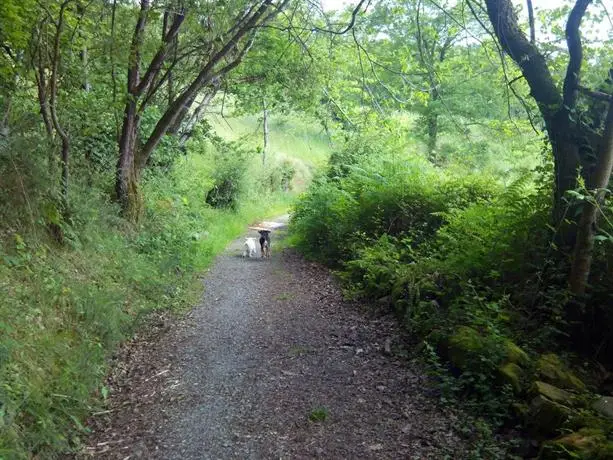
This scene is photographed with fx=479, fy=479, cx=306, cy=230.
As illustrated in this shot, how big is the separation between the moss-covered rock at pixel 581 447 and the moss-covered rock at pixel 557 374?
2.78 ft

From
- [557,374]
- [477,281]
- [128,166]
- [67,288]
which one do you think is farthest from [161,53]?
[557,374]

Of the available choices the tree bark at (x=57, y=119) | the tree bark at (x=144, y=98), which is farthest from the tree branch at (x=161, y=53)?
the tree bark at (x=57, y=119)

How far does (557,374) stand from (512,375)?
392 millimetres

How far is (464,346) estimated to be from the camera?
16.6ft

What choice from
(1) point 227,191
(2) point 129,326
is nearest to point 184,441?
(2) point 129,326

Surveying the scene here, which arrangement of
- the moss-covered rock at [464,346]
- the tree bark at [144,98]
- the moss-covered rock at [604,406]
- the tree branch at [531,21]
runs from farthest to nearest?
the tree bark at [144,98] < the tree branch at [531,21] < the moss-covered rock at [464,346] < the moss-covered rock at [604,406]

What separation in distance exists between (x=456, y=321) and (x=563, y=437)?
2.31 metres

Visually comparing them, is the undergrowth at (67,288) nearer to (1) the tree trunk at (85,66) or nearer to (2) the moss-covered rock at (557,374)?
(1) the tree trunk at (85,66)

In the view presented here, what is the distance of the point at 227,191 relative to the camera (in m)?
21.2

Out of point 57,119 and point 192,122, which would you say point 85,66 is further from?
point 192,122

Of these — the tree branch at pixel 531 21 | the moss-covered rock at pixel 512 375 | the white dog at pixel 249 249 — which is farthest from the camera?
the white dog at pixel 249 249

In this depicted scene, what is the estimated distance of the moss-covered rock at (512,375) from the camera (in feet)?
14.5

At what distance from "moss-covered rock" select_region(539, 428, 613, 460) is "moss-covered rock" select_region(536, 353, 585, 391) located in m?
0.85

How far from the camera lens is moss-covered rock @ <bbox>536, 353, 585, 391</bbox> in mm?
4326
